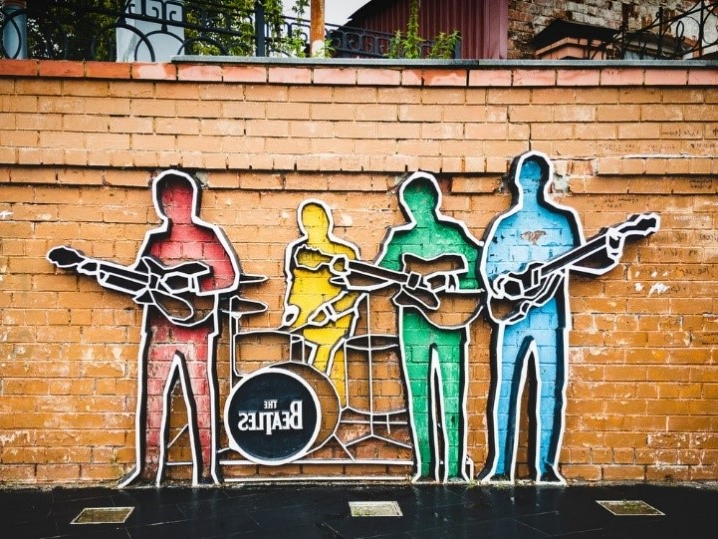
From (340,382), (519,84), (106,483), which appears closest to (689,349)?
(519,84)

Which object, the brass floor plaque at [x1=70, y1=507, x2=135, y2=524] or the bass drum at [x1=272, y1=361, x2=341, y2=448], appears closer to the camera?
the brass floor plaque at [x1=70, y1=507, x2=135, y2=524]

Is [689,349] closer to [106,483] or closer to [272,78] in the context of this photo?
[272,78]

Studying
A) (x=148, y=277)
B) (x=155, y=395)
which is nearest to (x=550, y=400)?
(x=155, y=395)

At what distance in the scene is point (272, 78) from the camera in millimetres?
4133

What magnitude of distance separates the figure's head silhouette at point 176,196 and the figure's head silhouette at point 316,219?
2.58 ft

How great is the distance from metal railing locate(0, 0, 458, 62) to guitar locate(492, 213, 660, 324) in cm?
231

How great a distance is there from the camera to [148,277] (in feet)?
13.5

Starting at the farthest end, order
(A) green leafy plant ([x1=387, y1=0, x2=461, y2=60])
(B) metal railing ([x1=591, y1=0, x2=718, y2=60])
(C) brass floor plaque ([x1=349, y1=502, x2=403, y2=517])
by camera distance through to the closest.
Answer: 1. (B) metal railing ([x1=591, y1=0, x2=718, y2=60])
2. (A) green leafy plant ([x1=387, y1=0, x2=461, y2=60])
3. (C) brass floor plaque ([x1=349, y1=502, x2=403, y2=517])

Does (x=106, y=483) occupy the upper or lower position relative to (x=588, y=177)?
lower

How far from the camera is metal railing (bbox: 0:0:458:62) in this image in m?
4.22

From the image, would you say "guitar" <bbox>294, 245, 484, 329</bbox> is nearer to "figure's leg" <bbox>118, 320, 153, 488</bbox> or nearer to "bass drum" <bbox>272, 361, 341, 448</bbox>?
"bass drum" <bbox>272, 361, 341, 448</bbox>

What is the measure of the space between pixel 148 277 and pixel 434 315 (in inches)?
82.2

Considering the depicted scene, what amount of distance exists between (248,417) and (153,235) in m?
1.48

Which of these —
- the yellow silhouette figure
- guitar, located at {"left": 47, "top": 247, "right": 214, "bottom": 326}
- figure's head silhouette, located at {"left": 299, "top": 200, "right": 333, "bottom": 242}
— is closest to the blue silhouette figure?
the yellow silhouette figure
